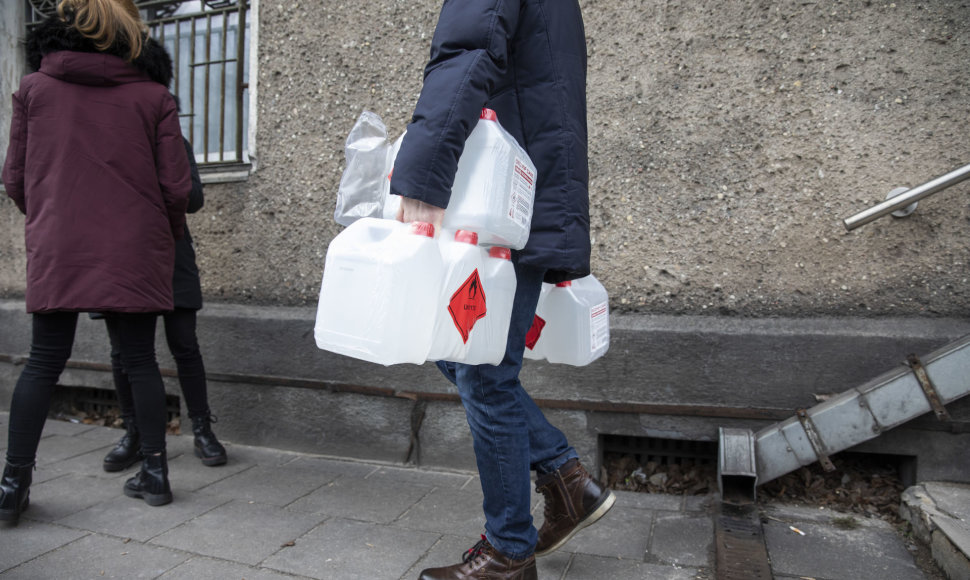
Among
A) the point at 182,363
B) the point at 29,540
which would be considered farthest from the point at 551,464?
the point at 182,363

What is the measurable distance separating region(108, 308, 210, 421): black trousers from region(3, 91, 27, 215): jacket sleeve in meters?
0.73

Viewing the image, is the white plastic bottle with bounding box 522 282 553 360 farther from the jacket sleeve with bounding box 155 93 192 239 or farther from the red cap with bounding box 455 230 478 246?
the jacket sleeve with bounding box 155 93 192 239

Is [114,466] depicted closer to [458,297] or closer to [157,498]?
[157,498]

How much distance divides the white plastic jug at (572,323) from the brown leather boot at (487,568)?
23.2 inches

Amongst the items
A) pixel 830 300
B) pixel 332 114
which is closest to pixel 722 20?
pixel 830 300

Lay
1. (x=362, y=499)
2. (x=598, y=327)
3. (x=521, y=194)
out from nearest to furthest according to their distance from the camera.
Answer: (x=521, y=194), (x=598, y=327), (x=362, y=499)

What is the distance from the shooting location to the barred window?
12.3ft

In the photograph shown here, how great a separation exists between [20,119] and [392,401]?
1.85m

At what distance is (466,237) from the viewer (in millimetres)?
1629

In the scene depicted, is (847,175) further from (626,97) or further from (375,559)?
(375,559)

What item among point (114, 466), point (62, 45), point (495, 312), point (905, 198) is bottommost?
point (114, 466)

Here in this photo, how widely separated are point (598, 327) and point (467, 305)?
2.05 ft

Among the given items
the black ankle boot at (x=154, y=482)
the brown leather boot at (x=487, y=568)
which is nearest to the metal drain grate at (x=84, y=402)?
the black ankle boot at (x=154, y=482)

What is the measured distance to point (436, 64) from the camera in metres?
1.68
